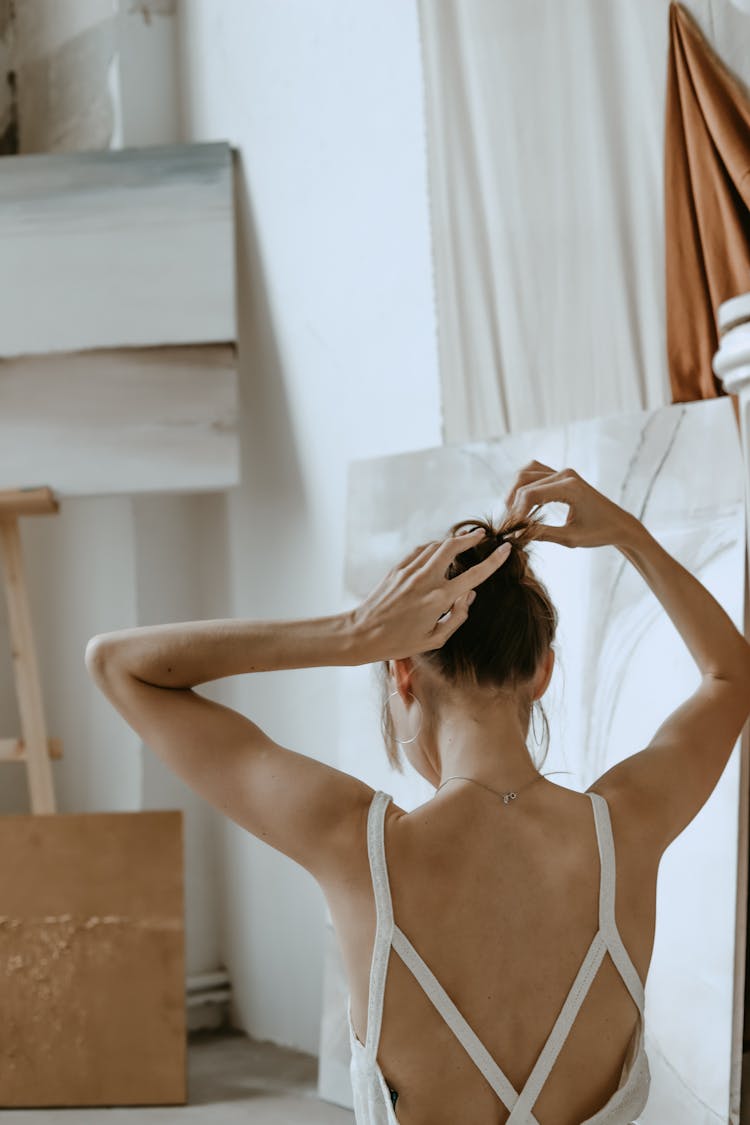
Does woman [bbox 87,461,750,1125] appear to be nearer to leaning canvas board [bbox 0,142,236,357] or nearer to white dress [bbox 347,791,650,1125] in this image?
white dress [bbox 347,791,650,1125]

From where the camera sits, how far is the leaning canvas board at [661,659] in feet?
7.12

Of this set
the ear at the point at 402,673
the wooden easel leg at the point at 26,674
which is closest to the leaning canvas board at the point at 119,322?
the wooden easel leg at the point at 26,674

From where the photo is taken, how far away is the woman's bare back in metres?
1.36

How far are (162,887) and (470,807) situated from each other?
1.88 m

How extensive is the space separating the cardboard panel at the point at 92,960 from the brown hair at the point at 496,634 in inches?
71.5

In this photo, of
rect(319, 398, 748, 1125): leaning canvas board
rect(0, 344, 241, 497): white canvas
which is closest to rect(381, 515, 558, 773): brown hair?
rect(319, 398, 748, 1125): leaning canvas board

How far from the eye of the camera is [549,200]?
8.87 feet

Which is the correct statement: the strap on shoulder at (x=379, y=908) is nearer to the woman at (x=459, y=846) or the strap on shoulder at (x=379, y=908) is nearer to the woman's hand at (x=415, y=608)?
the woman at (x=459, y=846)

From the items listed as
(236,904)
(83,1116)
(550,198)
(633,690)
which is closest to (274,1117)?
(83,1116)

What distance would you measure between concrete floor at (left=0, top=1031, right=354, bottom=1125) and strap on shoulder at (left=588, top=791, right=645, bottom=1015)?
66.3 inches

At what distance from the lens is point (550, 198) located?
2703 mm

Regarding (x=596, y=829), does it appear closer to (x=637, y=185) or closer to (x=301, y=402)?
(x=637, y=185)

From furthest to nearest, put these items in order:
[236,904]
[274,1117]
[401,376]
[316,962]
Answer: [236,904] < [316,962] < [401,376] < [274,1117]

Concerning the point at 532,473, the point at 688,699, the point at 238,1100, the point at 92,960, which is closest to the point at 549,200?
the point at 532,473
